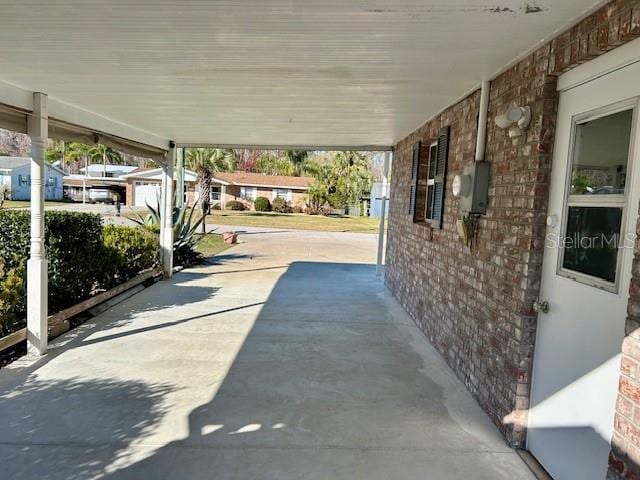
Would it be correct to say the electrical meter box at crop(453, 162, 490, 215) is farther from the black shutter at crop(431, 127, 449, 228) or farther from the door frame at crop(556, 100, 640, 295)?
the black shutter at crop(431, 127, 449, 228)

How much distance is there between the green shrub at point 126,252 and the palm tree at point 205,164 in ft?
28.6

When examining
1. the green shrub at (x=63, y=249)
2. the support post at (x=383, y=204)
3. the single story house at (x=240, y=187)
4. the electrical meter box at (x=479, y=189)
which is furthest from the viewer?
the single story house at (x=240, y=187)

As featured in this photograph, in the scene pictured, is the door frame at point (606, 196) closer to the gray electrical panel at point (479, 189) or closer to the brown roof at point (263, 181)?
the gray electrical panel at point (479, 189)

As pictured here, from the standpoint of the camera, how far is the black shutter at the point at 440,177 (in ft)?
16.5

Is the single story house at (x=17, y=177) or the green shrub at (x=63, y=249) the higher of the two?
the single story house at (x=17, y=177)

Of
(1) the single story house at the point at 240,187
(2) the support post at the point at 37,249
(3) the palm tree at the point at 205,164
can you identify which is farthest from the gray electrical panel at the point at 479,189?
(1) the single story house at the point at 240,187

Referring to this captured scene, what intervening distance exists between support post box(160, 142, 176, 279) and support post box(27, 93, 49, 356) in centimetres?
424

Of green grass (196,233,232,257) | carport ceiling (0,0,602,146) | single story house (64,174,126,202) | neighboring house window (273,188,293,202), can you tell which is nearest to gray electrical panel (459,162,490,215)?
carport ceiling (0,0,602,146)

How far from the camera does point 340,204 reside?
35062 mm

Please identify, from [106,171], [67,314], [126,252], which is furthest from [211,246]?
[106,171]

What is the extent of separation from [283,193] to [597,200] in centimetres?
3630

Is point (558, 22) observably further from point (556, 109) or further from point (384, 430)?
point (384, 430)

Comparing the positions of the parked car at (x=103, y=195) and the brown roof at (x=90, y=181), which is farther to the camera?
the brown roof at (x=90, y=181)

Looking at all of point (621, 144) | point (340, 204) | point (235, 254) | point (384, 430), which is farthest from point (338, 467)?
point (340, 204)
